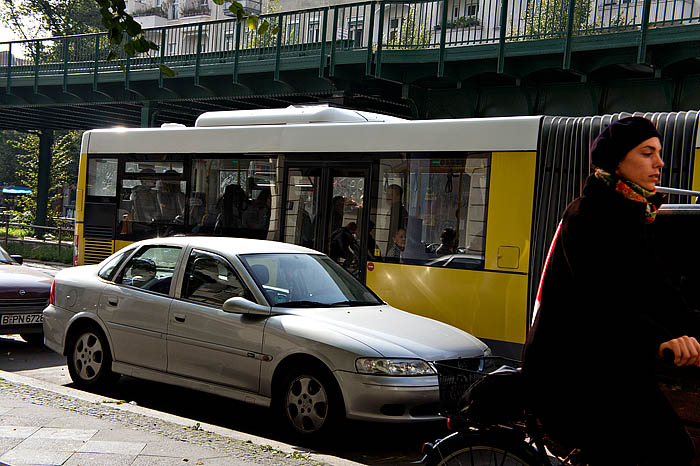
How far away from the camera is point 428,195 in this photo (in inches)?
407

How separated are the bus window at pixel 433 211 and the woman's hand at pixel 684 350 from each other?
677 cm

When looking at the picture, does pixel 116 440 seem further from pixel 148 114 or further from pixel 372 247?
pixel 148 114

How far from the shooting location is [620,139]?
315 cm

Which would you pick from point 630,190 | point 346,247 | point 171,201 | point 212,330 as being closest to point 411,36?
point 171,201

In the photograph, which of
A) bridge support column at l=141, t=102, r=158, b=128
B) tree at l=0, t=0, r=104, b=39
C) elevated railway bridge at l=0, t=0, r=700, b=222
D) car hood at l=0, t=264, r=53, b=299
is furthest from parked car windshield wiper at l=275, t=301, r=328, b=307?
tree at l=0, t=0, r=104, b=39

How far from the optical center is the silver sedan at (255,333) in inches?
257

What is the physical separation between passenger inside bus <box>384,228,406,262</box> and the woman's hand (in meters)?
7.47

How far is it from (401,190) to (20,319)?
465 cm

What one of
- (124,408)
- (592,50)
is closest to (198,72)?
(592,50)

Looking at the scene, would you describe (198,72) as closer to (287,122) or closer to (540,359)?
(287,122)

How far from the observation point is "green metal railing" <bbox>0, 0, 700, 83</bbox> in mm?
18016

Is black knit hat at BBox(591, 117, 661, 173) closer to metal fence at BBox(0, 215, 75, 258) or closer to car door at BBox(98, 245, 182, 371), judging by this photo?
car door at BBox(98, 245, 182, 371)

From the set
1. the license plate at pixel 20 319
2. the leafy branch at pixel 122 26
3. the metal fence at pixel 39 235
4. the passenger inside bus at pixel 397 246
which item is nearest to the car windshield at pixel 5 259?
the license plate at pixel 20 319

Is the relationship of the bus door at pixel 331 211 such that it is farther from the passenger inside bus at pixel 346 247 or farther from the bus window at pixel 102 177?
the bus window at pixel 102 177
